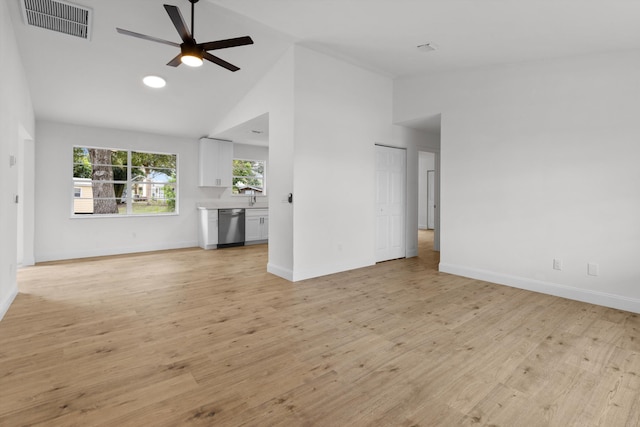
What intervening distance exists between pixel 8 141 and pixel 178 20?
225 cm

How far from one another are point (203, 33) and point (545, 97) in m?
4.19

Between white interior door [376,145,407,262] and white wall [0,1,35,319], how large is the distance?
4.69 meters

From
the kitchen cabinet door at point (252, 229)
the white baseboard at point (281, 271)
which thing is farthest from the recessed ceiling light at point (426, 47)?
the kitchen cabinet door at point (252, 229)

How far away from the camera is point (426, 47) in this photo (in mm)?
4164

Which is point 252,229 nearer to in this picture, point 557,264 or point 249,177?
point 249,177

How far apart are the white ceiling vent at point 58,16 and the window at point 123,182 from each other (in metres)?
3.21

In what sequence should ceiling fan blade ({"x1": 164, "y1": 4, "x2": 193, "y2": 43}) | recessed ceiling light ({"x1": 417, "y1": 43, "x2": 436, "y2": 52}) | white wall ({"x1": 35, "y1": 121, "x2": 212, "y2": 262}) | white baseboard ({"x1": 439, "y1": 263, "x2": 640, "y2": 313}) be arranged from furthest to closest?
white wall ({"x1": 35, "y1": 121, "x2": 212, "y2": 262}) → recessed ceiling light ({"x1": 417, "y1": 43, "x2": 436, "y2": 52}) → white baseboard ({"x1": 439, "y1": 263, "x2": 640, "y2": 313}) → ceiling fan blade ({"x1": 164, "y1": 4, "x2": 193, "y2": 43})

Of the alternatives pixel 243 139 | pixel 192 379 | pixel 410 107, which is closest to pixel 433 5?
pixel 410 107

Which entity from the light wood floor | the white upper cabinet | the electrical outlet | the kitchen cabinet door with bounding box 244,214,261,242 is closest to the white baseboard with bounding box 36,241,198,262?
the kitchen cabinet door with bounding box 244,214,261,242

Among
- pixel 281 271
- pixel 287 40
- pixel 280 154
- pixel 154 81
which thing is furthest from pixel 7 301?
pixel 287 40

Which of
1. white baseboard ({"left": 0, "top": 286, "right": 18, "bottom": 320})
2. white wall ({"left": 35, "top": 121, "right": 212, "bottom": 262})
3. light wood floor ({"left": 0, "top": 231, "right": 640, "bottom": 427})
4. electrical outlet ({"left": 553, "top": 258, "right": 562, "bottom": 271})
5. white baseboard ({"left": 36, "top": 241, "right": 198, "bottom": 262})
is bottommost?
light wood floor ({"left": 0, "top": 231, "right": 640, "bottom": 427})

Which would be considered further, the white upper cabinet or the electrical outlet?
the white upper cabinet

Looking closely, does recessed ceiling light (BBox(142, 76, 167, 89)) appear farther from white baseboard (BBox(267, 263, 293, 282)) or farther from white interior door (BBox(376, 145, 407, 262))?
white interior door (BBox(376, 145, 407, 262))

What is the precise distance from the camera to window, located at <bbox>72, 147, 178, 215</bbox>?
6.31 m
